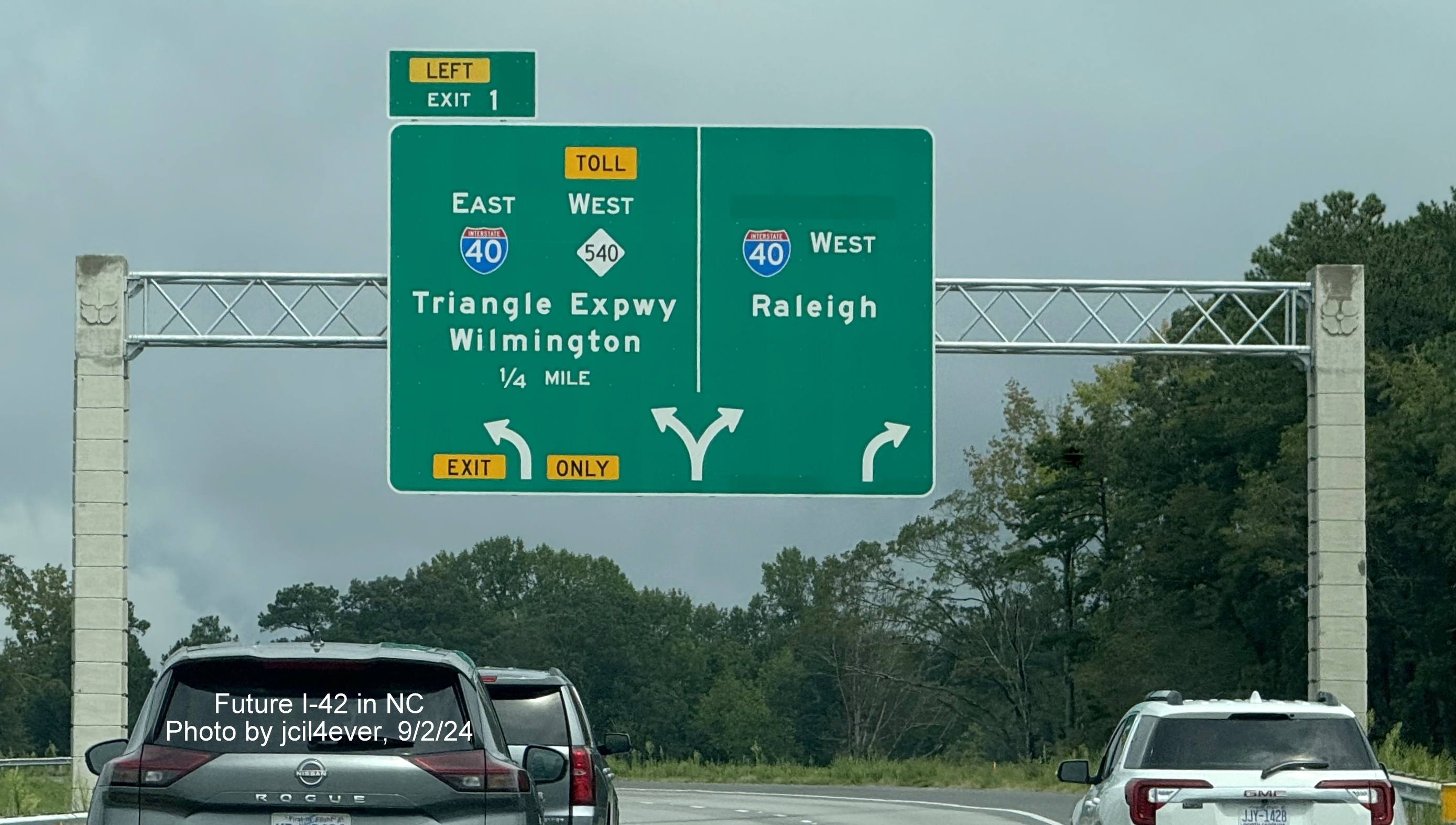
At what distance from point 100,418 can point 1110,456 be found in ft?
191

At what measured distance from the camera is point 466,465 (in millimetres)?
29359

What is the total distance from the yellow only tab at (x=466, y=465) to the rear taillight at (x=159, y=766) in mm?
18909

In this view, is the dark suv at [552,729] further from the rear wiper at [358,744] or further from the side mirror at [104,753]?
the rear wiper at [358,744]

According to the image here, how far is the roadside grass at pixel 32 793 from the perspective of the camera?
25.6m

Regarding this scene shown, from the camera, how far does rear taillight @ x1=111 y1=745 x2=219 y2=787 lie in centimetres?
1031

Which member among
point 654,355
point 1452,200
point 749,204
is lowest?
point 654,355

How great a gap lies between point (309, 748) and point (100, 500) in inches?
878

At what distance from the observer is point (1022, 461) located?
4161 inches

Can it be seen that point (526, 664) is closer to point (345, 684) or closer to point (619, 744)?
point (619, 744)

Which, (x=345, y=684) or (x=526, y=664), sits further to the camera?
(x=526, y=664)

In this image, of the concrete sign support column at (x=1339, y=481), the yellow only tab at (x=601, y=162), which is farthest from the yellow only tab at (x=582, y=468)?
the concrete sign support column at (x=1339, y=481)

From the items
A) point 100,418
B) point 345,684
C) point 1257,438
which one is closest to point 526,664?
point 1257,438

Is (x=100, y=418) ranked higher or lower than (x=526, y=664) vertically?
higher

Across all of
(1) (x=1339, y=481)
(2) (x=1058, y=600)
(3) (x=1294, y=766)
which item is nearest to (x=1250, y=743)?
(3) (x=1294, y=766)
